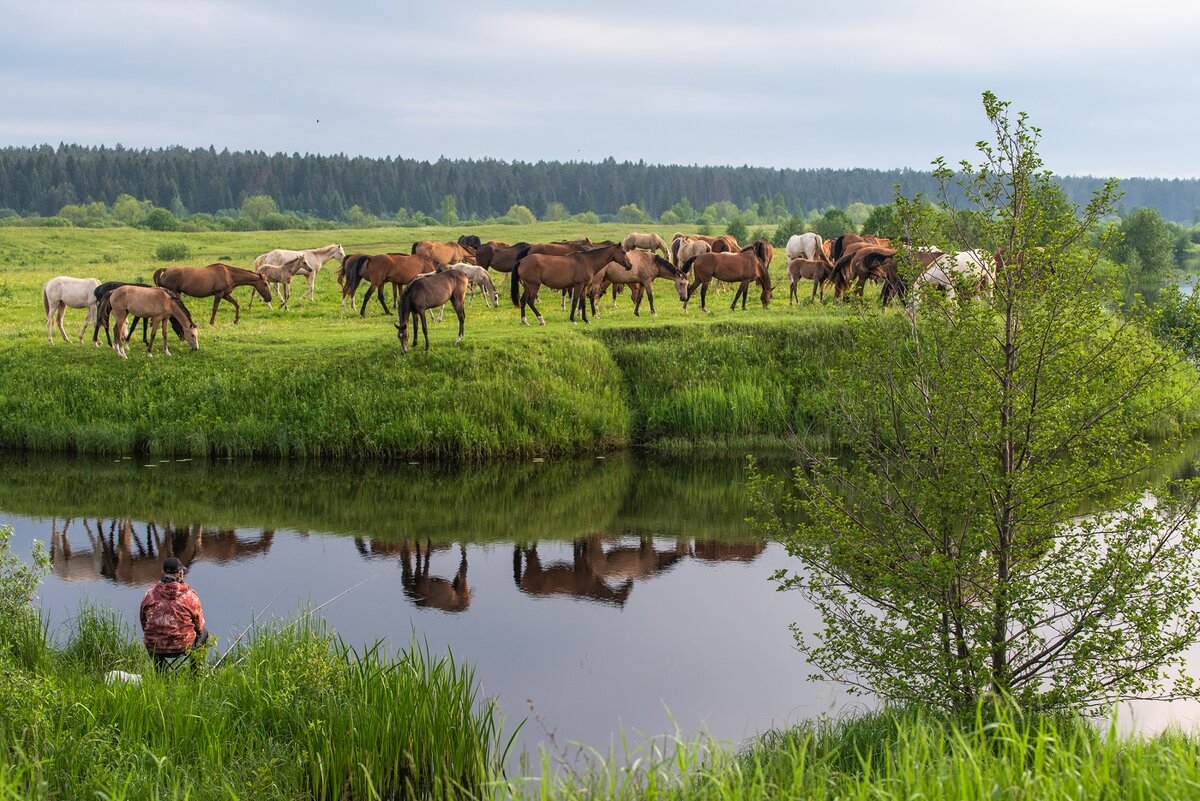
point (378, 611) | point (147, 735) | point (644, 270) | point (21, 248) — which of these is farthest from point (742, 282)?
point (21, 248)

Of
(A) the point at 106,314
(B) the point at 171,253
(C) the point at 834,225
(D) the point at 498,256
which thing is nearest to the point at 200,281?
(A) the point at 106,314

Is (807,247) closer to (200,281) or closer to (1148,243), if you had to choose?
(200,281)

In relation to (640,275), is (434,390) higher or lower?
lower

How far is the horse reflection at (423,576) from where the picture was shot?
47.2 feet

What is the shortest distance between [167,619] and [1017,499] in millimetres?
7006

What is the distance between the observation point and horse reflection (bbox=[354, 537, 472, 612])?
47.2ft

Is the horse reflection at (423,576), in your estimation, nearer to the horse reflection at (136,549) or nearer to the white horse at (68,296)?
the horse reflection at (136,549)

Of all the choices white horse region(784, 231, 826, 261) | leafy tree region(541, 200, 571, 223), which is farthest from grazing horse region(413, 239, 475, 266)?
leafy tree region(541, 200, 571, 223)

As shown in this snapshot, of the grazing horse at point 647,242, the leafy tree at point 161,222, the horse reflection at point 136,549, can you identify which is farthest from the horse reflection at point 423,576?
the leafy tree at point 161,222

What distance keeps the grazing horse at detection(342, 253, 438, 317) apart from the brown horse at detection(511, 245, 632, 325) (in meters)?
3.48

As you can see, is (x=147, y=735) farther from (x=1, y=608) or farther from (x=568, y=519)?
(x=568, y=519)

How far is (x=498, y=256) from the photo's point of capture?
33.1 metres

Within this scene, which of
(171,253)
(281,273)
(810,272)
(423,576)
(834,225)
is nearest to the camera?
(423,576)

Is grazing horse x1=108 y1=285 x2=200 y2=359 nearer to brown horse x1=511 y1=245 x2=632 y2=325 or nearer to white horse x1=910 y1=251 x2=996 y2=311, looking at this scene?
brown horse x1=511 y1=245 x2=632 y2=325
